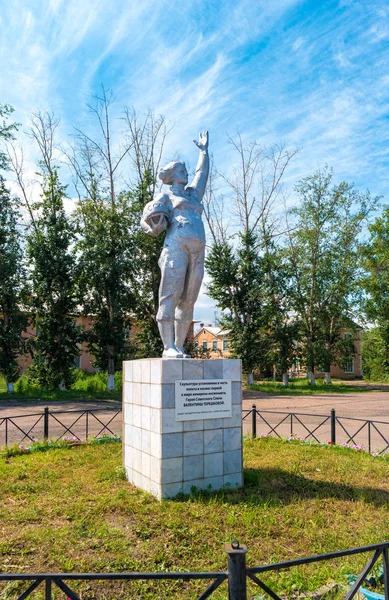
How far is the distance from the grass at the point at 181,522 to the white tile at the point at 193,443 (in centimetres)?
46

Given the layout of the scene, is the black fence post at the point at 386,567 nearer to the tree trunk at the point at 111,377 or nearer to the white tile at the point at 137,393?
→ the white tile at the point at 137,393

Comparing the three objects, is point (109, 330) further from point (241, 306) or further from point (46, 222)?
point (241, 306)

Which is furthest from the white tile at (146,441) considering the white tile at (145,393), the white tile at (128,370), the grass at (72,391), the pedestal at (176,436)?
the grass at (72,391)

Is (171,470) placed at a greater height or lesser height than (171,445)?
lesser

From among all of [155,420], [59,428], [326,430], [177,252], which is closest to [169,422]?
[155,420]

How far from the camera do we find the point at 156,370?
4898 millimetres

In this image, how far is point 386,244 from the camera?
91.7 ft

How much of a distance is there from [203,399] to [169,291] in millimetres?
1377

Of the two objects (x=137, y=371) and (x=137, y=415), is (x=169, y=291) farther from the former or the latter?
(x=137, y=415)

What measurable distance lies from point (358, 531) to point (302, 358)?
794 inches

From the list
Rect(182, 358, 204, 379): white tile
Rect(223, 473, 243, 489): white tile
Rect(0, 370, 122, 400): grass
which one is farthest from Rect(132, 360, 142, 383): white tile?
Rect(0, 370, 122, 400): grass

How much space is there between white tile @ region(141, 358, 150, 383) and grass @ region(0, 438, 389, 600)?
1.25 meters

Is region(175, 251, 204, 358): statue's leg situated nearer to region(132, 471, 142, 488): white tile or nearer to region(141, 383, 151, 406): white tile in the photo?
region(141, 383, 151, 406): white tile

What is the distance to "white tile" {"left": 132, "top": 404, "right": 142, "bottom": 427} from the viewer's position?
5.28 m
